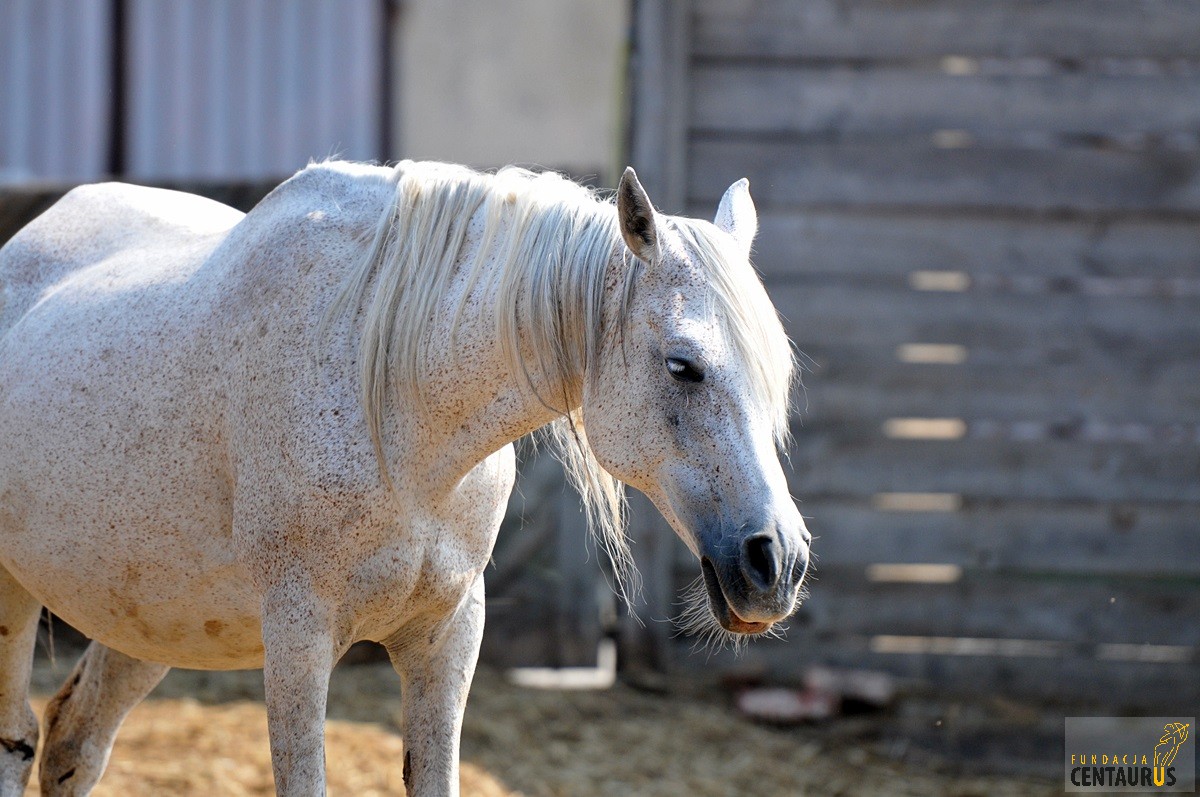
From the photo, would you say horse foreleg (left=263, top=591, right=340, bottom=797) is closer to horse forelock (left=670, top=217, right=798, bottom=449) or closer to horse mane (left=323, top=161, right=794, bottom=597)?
horse mane (left=323, top=161, right=794, bottom=597)

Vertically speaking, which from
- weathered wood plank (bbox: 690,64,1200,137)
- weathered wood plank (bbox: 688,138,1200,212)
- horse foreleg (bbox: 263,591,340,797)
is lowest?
horse foreleg (bbox: 263,591,340,797)

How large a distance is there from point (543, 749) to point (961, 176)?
7.74ft

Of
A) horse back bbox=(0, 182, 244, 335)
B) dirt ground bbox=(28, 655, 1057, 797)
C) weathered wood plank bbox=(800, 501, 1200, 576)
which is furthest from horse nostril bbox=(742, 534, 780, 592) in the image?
weathered wood plank bbox=(800, 501, 1200, 576)

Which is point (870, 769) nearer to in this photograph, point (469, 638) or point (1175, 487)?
point (1175, 487)

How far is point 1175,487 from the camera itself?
4.10m

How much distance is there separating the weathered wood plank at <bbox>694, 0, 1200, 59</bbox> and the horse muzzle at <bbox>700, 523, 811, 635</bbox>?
292 centimetres

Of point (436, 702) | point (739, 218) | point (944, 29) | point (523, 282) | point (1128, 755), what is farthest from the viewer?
point (944, 29)

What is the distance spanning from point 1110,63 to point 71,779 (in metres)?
3.80

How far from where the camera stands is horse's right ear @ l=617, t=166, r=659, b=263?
1627 millimetres

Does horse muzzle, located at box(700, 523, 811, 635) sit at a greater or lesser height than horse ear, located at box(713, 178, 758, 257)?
lesser

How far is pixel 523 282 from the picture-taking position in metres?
1.77

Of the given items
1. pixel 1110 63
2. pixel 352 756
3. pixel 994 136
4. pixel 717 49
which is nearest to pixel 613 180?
pixel 717 49

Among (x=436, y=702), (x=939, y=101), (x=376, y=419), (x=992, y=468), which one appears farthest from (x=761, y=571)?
(x=939, y=101)

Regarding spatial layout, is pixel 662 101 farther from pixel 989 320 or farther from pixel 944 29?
pixel 989 320
